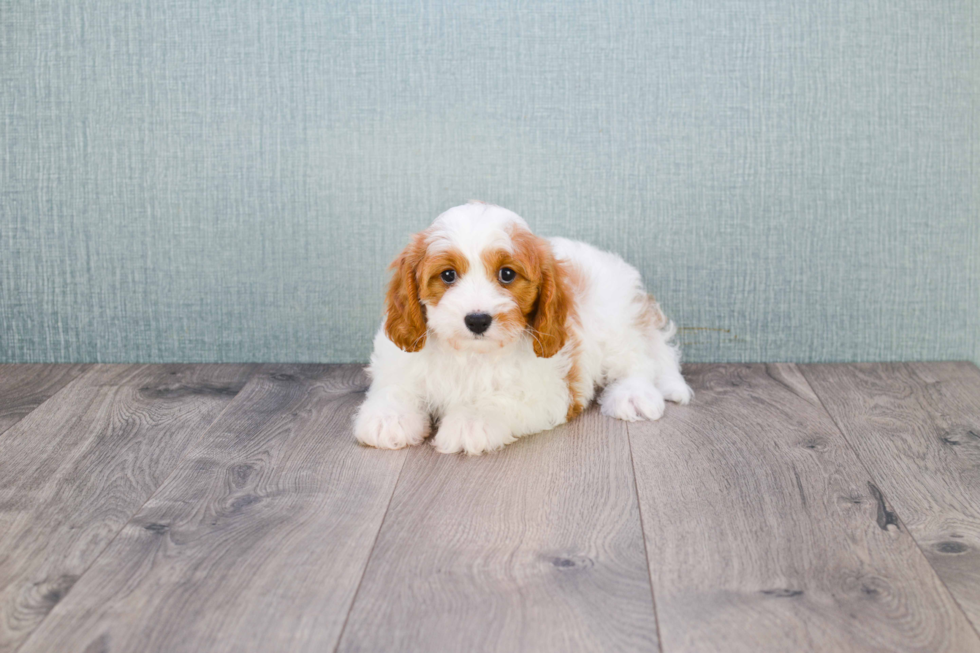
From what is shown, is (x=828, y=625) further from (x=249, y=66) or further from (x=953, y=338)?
(x=249, y=66)

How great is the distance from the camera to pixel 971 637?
1.36 m

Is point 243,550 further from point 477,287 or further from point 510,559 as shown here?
point 477,287

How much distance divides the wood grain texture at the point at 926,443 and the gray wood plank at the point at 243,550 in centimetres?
109

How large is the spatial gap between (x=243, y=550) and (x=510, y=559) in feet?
1.66

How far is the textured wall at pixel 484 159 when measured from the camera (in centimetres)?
272

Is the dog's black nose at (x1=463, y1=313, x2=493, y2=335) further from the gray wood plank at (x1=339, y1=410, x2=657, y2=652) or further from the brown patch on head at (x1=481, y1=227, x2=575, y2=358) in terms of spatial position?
the gray wood plank at (x1=339, y1=410, x2=657, y2=652)

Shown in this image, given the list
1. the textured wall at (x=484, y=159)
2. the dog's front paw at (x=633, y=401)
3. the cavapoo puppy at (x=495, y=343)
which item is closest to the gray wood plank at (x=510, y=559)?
the cavapoo puppy at (x=495, y=343)

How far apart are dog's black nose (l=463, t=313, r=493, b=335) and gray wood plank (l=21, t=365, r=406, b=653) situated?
0.37 metres

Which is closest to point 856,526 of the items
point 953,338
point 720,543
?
point 720,543

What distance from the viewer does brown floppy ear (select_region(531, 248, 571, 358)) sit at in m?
2.15

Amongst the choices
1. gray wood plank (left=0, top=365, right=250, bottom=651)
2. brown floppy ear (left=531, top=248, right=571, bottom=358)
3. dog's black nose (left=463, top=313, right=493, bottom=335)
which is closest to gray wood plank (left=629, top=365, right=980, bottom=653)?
brown floppy ear (left=531, top=248, right=571, bottom=358)

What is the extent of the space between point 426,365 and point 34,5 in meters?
1.79

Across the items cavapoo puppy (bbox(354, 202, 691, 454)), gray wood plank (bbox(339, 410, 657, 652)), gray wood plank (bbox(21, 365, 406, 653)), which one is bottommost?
gray wood plank (bbox(21, 365, 406, 653))

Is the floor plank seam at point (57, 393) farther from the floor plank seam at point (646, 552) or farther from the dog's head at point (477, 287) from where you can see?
the floor plank seam at point (646, 552)
